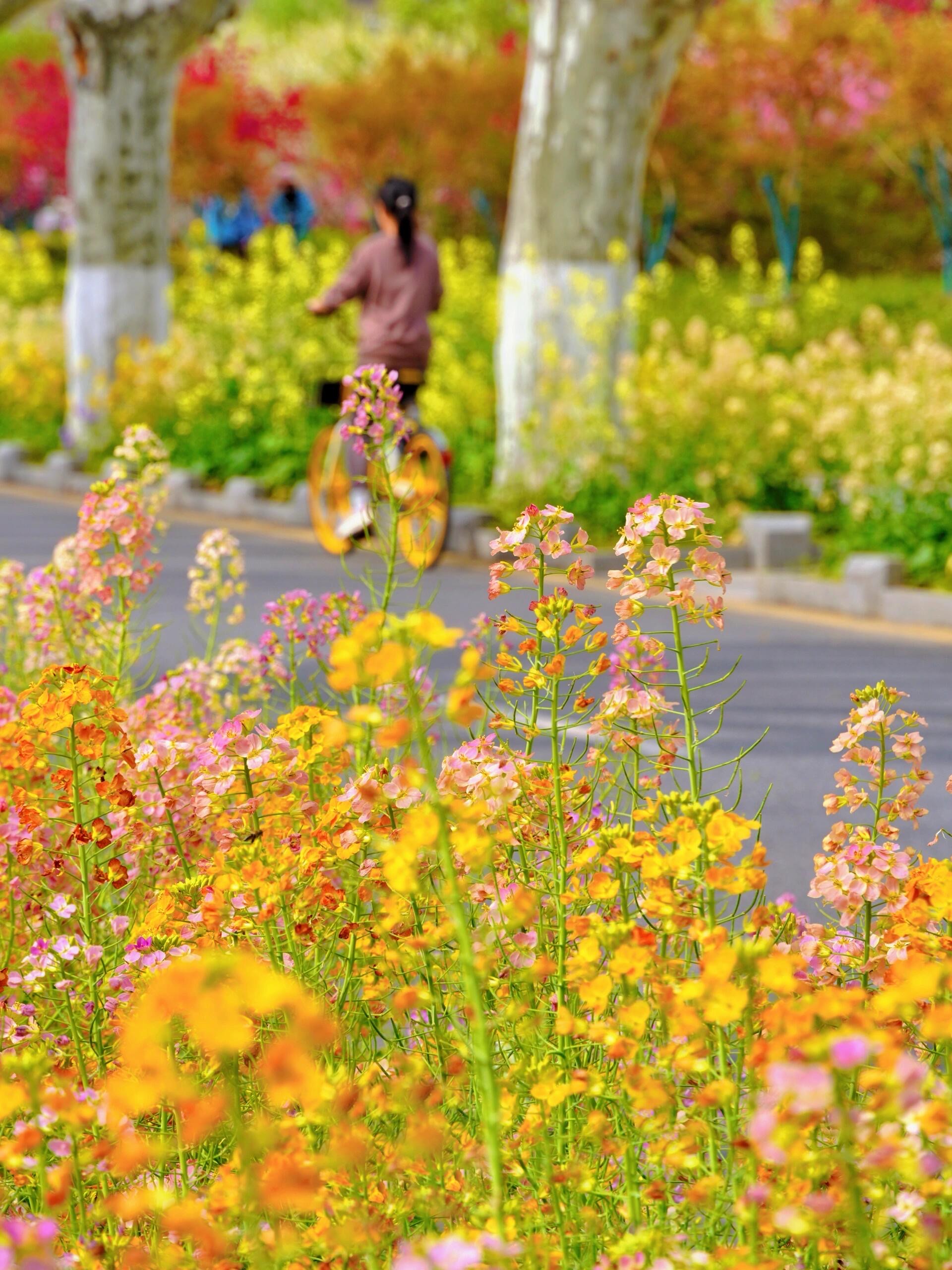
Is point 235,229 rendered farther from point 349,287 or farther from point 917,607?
point 917,607

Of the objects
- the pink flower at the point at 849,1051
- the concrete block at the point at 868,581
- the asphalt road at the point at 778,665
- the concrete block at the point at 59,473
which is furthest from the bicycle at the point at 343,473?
the pink flower at the point at 849,1051

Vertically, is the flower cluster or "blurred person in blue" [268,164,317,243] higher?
"blurred person in blue" [268,164,317,243]

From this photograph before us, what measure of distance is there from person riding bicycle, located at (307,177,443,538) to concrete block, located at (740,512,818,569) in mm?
2133

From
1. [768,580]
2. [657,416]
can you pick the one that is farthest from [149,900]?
[657,416]

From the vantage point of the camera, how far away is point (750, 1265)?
179cm

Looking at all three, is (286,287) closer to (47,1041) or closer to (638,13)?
(638,13)

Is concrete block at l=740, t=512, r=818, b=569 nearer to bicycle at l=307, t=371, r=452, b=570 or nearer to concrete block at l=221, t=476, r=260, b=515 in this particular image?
bicycle at l=307, t=371, r=452, b=570

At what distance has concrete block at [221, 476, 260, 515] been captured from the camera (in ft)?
48.1

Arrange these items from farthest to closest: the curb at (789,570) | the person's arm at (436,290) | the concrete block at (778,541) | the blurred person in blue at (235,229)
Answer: the blurred person in blue at (235,229) → the person's arm at (436,290) → the concrete block at (778,541) → the curb at (789,570)

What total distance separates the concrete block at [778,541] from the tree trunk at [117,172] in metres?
7.63

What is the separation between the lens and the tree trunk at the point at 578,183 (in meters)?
12.0

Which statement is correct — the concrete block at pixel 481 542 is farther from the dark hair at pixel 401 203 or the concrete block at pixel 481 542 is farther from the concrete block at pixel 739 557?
the dark hair at pixel 401 203

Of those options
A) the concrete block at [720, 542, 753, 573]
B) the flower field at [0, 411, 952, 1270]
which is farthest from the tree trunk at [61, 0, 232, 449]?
the flower field at [0, 411, 952, 1270]

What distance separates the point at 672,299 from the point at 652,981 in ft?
77.8
